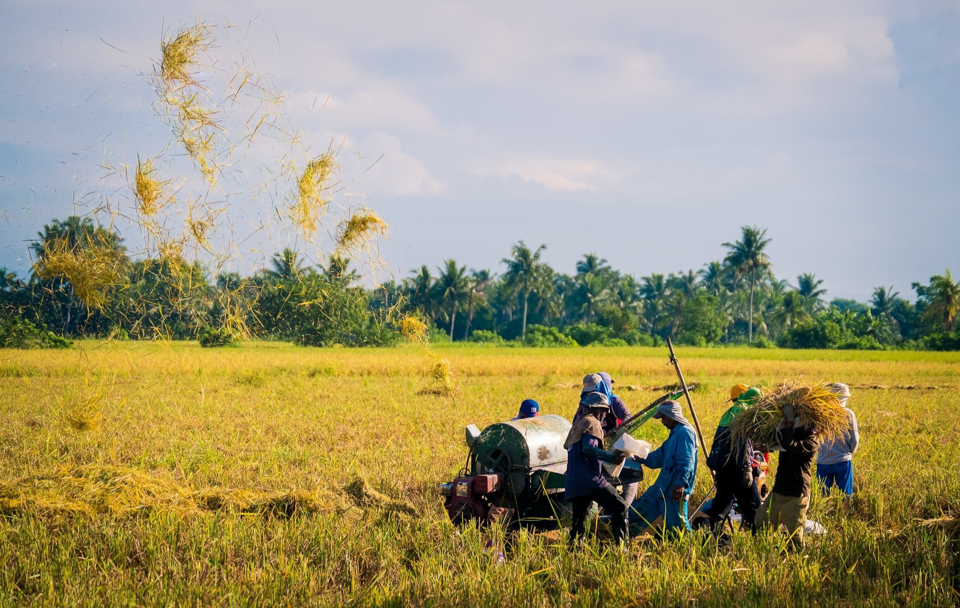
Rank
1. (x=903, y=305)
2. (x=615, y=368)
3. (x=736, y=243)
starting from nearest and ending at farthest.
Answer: (x=615, y=368) → (x=736, y=243) → (x=903, y=305)

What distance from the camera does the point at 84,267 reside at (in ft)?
24.6

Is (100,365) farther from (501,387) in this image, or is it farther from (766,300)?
(766,300)

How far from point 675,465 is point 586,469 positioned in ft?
2.57

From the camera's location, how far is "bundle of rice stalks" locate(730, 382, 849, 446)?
554 centimetres

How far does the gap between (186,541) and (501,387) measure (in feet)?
47.4

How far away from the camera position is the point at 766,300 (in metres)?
86.8

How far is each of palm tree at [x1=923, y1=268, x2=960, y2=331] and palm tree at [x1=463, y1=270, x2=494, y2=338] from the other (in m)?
37.2

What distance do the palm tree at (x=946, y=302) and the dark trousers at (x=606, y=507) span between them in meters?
61.7

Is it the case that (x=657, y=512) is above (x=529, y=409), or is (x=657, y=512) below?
below

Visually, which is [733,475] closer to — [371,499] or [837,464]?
[837,464]

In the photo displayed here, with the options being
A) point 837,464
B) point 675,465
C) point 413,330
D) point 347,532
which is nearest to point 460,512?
point 347,532

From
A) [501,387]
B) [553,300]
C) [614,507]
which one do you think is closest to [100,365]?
[501,387]

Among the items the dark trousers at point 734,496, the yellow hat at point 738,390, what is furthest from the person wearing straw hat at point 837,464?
the dark trousers at point 734,496

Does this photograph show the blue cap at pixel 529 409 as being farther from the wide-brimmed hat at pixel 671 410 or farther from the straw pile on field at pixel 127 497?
the straw pile on field at pixel 127 497
